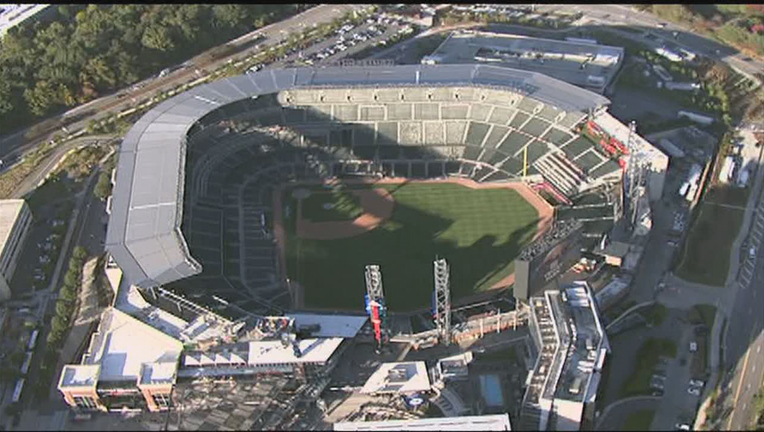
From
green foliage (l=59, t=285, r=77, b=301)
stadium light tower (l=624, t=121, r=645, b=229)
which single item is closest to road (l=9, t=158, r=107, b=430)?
green foliage (l=59, t=285, r=77, b=301)

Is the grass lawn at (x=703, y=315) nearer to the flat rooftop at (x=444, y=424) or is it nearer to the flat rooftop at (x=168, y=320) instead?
the flat rooftop at (x=444, y=424)

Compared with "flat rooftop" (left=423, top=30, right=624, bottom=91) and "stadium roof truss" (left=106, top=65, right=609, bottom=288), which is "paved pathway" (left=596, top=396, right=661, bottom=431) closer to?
"stadium roof truss" (left=106, top=65, right=609, bottom=288)

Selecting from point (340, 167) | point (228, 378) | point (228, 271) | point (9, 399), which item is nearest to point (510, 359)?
point (228, 378)

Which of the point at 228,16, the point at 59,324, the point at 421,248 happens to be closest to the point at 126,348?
the point at 59,324

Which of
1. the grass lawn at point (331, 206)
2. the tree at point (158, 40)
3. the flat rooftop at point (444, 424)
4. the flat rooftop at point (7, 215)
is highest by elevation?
the tree at point (158, 40)

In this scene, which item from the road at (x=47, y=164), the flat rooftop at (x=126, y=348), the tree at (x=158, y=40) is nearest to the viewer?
the flat rooftop at (x=126, y=348)

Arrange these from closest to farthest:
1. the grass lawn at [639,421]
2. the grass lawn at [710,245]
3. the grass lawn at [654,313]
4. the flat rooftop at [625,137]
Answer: the grass lawn at [639,421]
the grass lawn at [654,313]
the grass lawn at [710,245]
the flat rooftop at [625,137]

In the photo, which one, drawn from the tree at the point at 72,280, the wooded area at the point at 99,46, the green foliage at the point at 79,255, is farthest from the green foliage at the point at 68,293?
the wooded area at the point at 99,46
